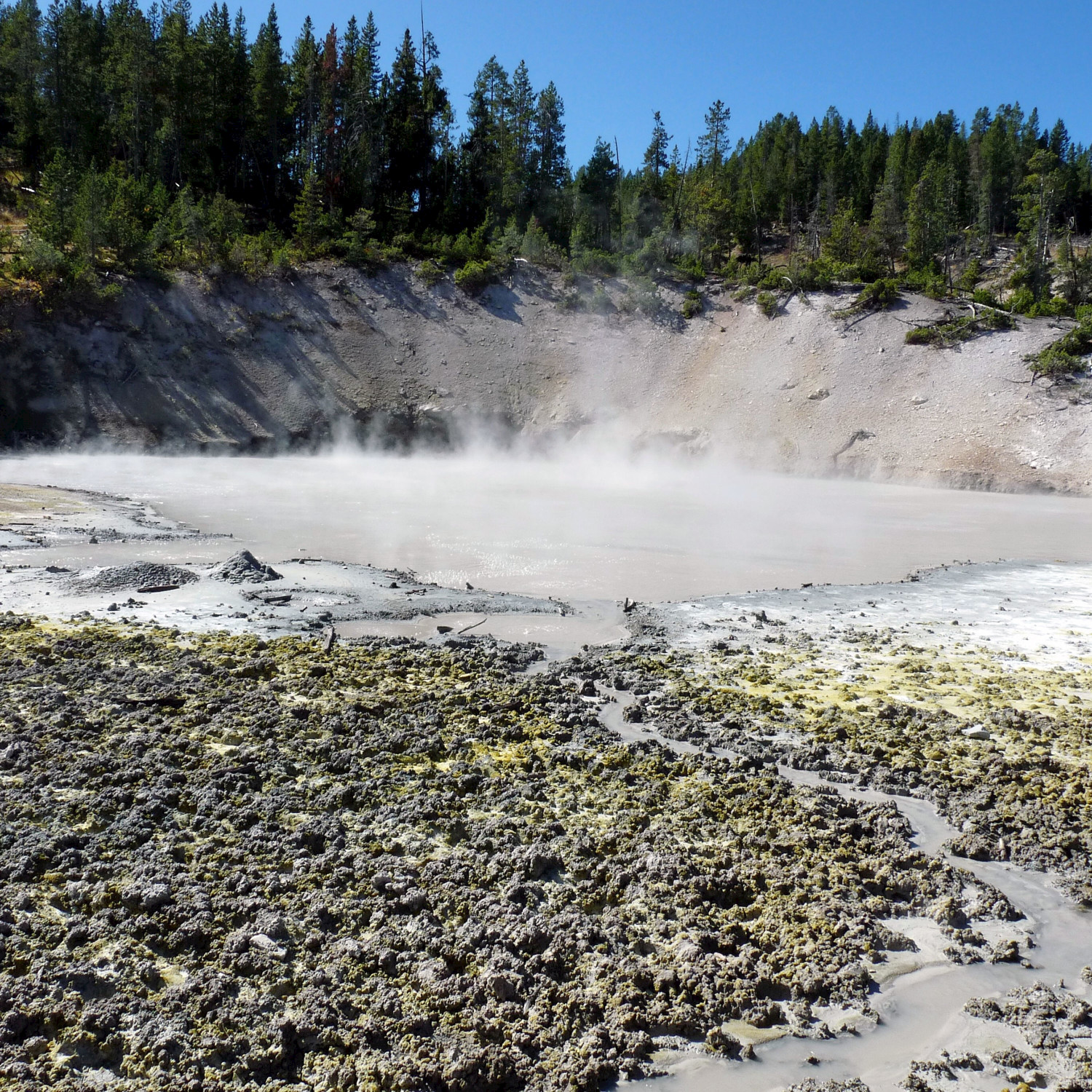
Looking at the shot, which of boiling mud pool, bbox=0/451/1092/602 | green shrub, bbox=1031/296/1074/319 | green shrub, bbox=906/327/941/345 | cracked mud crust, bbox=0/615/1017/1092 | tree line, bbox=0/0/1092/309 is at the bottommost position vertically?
cracked mud crust, bbox=0/615/1017/1092

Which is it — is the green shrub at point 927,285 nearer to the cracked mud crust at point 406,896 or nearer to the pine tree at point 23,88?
the cracked mud crust at point 406,896

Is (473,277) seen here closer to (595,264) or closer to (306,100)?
(595,264)

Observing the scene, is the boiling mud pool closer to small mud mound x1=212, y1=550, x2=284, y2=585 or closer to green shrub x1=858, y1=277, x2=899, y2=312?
small mud mound x1=212, y1=550, x2=284, y2=585

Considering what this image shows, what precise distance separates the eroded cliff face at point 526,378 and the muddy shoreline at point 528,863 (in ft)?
91.9

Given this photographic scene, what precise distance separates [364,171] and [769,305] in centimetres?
2780

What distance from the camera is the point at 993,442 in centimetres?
3316

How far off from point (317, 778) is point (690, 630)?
19.6ft

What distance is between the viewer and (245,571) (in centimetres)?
1298

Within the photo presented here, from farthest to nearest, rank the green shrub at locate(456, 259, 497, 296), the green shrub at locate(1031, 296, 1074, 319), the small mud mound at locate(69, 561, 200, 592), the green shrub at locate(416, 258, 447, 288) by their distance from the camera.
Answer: the green shrub at locate(416, 258, 447, 288), the green shrub at locate(456, 259, 497, 296), the green shrub at locate(1031, 296, 1074, 319), the small mud mound at locate(69, 561, 200, 592)

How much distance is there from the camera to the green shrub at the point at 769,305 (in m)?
44.0

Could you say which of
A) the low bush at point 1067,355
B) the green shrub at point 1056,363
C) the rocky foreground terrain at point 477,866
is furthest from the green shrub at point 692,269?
the rocky foreground terrain at point 477,866

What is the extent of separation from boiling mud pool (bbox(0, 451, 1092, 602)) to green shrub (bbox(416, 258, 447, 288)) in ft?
55.1

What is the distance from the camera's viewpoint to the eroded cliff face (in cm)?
3528

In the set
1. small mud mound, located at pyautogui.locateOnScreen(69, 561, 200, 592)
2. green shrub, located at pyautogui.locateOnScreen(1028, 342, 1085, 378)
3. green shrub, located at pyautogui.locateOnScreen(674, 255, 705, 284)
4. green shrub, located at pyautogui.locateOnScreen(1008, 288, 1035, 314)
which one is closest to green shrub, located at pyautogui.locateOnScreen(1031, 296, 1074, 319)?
green shrub, located at pyautogui.locateOnScreen(1008, 288, 1035, 314)
